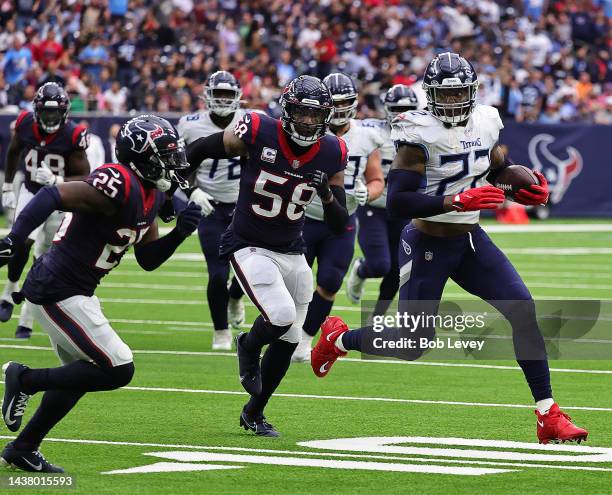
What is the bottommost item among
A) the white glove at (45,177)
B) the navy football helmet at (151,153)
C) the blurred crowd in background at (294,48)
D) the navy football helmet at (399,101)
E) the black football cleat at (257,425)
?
the blurred crowd in background at (294,48)

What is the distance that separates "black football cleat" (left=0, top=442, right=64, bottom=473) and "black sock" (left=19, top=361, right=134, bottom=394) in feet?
0.89

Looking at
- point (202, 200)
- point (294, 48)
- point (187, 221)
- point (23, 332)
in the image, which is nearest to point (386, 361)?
point (202, 200)

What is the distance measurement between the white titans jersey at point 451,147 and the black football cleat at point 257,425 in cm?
137

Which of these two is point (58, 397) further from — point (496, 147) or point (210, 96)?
point (210, 96)

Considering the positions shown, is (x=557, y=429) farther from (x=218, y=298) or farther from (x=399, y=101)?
(x=399, y=101)

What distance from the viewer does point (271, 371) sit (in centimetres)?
705

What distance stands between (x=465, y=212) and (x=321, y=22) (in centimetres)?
1984

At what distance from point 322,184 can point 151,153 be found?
105cm

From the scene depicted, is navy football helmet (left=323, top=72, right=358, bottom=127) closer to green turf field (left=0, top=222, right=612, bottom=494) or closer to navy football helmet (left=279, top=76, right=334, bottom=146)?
Result: green turf field (left=0, top=222, right=612, bottom=494)

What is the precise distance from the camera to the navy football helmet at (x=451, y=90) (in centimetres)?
711

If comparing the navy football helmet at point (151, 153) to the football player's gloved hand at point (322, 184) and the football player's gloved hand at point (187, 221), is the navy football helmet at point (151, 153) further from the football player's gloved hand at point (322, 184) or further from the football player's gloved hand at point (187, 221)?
the football player's gloved hand at point (322, 184)

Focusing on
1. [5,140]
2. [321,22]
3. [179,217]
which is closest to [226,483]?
[179,217]

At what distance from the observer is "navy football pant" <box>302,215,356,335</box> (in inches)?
392

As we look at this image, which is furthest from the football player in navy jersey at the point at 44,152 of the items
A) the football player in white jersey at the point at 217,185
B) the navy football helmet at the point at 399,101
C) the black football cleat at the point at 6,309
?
the navy football helmet at the point at 399,101
